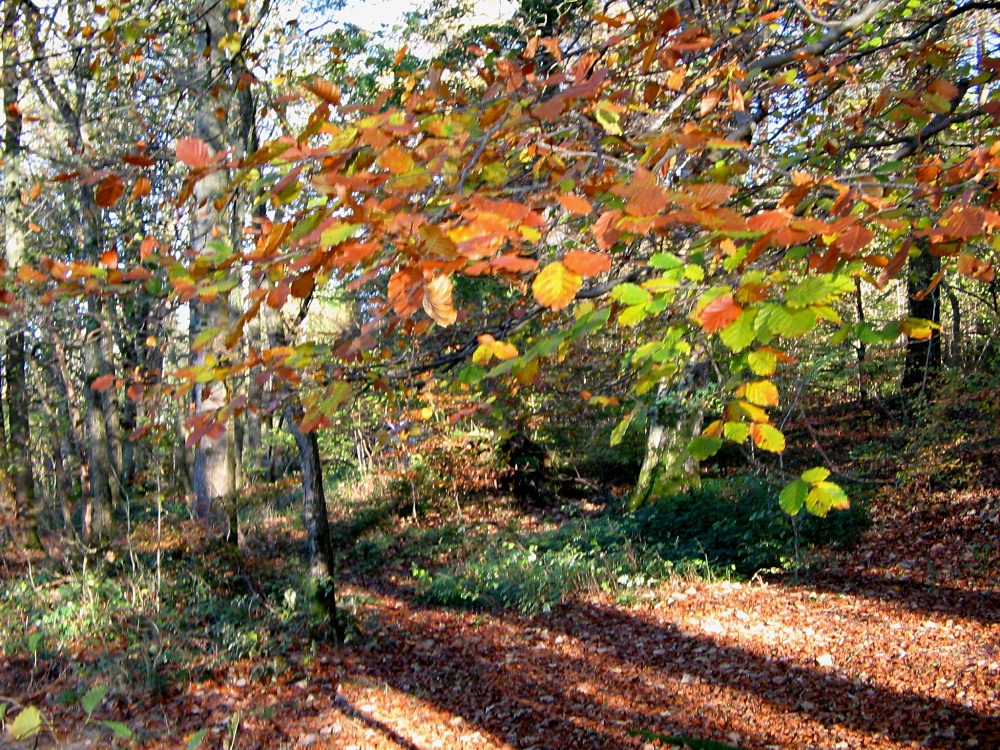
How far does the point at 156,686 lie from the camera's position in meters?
5.69

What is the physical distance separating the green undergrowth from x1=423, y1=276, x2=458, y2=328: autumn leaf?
6480 millimetres

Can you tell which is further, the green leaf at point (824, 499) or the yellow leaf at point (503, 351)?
the yellow leaf at point (503, 351)

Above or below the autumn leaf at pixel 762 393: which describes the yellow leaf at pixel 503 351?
above

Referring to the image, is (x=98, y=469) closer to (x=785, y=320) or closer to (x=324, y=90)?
(x=324, y=90)

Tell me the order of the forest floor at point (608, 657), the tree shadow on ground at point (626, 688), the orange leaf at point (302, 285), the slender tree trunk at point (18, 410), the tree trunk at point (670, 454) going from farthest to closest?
the tree trunk at point (670, 454), the slender tree trunk at point (18, 410), the forest floor at point (608, 657), the tree shadow on ground at point (626, 688), the orange leaf at point (302, 285)

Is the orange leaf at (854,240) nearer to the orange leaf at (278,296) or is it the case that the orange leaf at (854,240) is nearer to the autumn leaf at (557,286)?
the autumn leaf at (557,286)

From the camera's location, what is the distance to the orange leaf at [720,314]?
166cm

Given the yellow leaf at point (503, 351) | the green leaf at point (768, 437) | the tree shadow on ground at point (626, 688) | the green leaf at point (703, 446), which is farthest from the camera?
the tree shadow on ground at point (626, 688)

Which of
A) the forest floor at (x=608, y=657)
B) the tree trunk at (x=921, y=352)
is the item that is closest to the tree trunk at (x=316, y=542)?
the forest floor at (x=608, y=657)

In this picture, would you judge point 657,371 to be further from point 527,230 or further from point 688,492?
point 688,492

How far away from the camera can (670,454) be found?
11000mm

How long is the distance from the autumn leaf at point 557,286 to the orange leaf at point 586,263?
15 millimetres


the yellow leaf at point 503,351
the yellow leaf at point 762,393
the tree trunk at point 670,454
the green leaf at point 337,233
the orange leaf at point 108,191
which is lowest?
the tree trunk at point 670,454

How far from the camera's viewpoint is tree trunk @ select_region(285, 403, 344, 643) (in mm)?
6418
